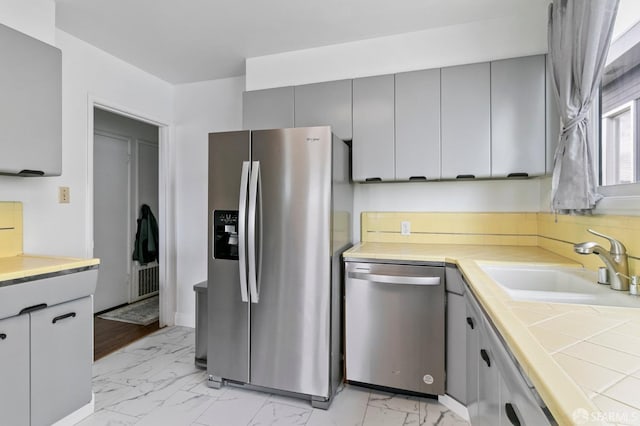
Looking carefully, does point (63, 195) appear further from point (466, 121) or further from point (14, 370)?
point (466, 121)

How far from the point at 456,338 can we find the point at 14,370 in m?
2.20

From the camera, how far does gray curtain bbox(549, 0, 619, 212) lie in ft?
4.42

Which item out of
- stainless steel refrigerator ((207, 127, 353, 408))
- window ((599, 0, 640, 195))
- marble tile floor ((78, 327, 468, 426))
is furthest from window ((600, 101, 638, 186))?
marble tile floor ((78, 327, 468, 426))

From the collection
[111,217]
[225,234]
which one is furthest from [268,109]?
[111,217]

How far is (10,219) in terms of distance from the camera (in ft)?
6.48

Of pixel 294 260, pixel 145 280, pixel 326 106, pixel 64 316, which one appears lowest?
pixel 145 280

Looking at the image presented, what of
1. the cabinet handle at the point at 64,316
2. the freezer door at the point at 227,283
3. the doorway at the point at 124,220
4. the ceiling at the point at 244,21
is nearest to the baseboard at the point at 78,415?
the cabinet handle at the point at 64,316

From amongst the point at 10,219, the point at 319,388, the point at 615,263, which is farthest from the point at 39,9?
the point at 615,263

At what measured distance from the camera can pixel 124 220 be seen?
160 inches

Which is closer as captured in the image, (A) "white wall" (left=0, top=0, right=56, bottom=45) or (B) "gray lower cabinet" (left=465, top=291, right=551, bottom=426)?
(B) "gray lower cabinet" (left=465, top=291, right=551, bottom=426)

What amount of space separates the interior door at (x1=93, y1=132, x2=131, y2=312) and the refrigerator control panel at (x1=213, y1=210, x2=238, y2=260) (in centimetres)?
242

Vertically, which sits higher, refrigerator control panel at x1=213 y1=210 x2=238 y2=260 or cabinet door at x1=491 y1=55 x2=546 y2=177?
cabinet door at x1=491 y1=55 x2=546 y2=177

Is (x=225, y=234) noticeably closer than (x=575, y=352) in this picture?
No

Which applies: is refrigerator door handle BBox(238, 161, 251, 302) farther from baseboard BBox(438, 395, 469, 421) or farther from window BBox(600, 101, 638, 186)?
window BBox(600, 101, 638, 186)
